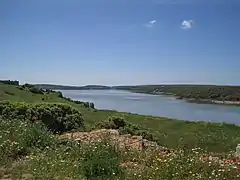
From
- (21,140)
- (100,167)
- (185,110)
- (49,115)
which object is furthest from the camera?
(185,110)

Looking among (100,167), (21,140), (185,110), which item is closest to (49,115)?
(21,140)

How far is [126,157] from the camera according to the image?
8.50m

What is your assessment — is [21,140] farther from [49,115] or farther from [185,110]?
[185,110]

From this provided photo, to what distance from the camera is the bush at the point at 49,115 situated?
62.4ft

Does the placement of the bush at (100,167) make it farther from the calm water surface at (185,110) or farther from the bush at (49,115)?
the calm water surface at (185,110)

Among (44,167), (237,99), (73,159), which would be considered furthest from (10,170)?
(237,99)

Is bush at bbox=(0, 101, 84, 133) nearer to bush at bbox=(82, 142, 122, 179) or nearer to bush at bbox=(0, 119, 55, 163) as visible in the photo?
bush at bbox=(0, 119, 55, 163)

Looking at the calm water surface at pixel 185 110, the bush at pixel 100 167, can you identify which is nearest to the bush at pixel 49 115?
the bush at pixel 100 167

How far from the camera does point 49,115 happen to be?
19.3 metres

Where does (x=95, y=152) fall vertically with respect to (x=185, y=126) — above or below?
above

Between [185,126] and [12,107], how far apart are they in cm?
1989

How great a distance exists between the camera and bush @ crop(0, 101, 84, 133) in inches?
749

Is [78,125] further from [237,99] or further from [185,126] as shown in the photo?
[237,99]

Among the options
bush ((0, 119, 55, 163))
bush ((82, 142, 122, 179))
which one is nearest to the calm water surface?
bush ((0, 119, 55, 163))
